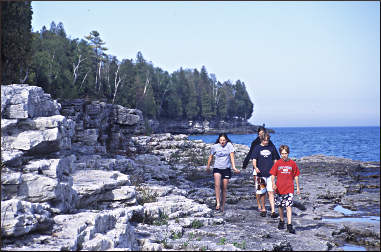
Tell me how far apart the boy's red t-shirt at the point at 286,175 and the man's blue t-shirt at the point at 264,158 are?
1.28 m

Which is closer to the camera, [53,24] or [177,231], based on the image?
[177,231]

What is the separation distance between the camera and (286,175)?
905 centimetres

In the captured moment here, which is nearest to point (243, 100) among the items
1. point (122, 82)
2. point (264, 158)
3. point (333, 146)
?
point (333, 146)

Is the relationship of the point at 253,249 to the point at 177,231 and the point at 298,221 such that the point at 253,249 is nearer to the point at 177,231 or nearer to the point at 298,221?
the point at 177,231

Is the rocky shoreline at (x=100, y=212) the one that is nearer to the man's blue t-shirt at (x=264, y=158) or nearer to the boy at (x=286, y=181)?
the boy at (x=286, y=181)

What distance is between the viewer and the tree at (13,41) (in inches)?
793

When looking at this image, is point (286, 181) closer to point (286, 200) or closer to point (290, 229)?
point (286, 200)

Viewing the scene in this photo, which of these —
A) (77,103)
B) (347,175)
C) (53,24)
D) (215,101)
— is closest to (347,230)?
(347,175)

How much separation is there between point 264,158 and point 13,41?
57.7ft

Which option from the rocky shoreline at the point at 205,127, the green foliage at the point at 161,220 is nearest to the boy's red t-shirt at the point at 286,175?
the green foliage at the point at 161,220

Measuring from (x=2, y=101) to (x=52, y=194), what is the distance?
2149mm

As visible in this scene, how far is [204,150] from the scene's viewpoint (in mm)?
32562

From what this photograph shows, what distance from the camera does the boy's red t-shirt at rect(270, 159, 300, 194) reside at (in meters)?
8.99

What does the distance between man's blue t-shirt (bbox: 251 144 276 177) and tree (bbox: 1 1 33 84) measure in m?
15.6
